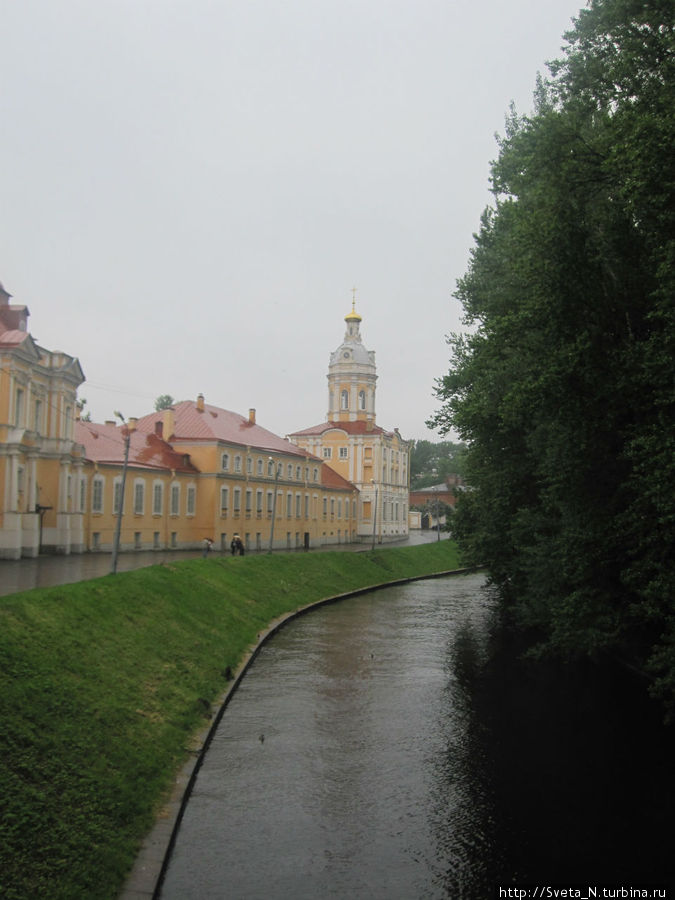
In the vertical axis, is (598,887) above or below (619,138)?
below

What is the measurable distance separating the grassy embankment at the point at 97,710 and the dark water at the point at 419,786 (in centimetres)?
92

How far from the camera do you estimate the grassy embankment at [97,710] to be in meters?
9.73

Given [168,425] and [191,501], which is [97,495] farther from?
[168,425]

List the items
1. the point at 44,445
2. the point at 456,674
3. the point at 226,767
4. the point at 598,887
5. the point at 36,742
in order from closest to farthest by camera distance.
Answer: the point at 598,887 < the point at 36,742 < the point at 226,767 < the point at 456,674 < the point at 44,445

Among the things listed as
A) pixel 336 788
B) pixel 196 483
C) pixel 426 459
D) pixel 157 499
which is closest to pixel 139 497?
pixel 157 499

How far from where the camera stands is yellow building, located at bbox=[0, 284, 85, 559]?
34219mm

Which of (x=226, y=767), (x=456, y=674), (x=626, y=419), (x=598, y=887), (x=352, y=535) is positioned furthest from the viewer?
(x=352, y=535)

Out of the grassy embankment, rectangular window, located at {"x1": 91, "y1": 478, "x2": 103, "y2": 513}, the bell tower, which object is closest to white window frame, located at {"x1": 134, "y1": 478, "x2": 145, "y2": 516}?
rectangular window, located at {"x1": 91, "y1": 478, "x2": 103, "y2": 513}

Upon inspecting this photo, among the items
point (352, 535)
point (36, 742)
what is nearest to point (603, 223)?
point (36, 742)

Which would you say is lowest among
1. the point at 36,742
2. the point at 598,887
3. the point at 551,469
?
the point at 598,887

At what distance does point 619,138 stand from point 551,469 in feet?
22.9

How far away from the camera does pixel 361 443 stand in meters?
85.4

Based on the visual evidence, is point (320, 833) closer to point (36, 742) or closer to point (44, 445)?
point (36, 742)

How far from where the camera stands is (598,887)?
35.4 ft
